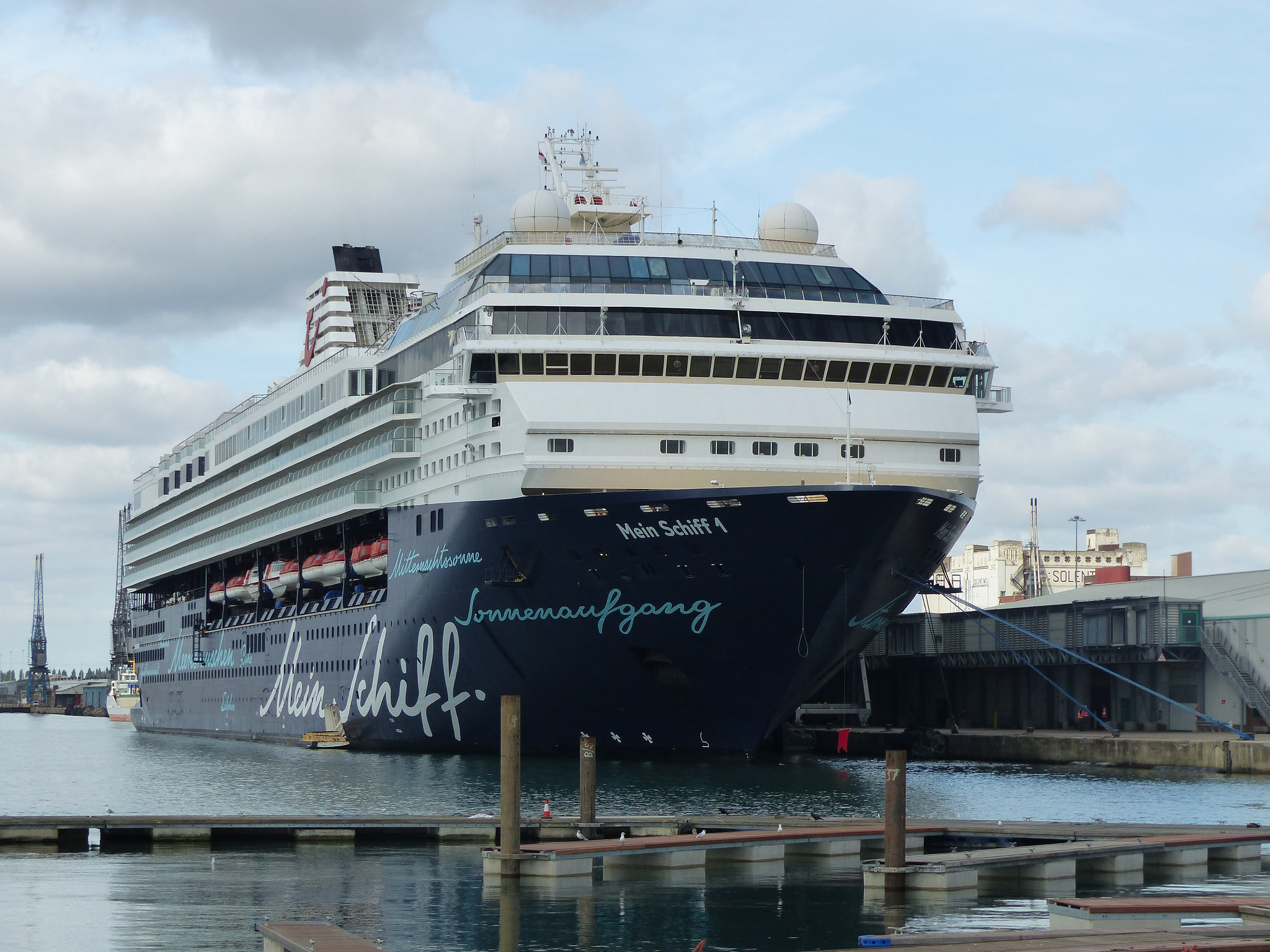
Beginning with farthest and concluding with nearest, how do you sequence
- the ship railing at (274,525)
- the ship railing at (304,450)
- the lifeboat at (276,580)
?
1. the lifeboat at (276,580)
2. the ship railing at (274,525)
3. the ship railing at (304,450)

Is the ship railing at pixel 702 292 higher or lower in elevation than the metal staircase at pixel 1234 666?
higher

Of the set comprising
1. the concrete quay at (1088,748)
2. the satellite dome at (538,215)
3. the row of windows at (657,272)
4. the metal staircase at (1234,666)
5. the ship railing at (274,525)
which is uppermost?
the satellite dome at (538,215)

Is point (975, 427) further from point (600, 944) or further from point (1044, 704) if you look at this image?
point (600, 944)

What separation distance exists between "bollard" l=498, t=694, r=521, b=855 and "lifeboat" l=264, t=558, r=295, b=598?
35.8m

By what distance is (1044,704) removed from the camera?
5719 centimetres

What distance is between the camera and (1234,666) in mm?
50219

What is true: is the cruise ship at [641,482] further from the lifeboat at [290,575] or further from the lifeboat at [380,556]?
the lifeboat at [290,575]

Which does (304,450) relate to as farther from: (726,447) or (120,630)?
(120,630)

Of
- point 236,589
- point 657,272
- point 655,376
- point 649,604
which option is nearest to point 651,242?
point 657,272

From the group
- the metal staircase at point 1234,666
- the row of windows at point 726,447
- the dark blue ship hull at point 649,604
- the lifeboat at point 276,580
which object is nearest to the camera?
the dark blue ship hull at point 649,604

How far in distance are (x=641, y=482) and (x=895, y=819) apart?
17851 mm

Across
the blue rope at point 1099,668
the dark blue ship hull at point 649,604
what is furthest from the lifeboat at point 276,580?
the blue rope at point 1099,668

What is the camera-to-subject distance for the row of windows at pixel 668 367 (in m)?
41.0

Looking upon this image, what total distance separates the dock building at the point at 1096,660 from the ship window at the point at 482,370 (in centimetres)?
1693
